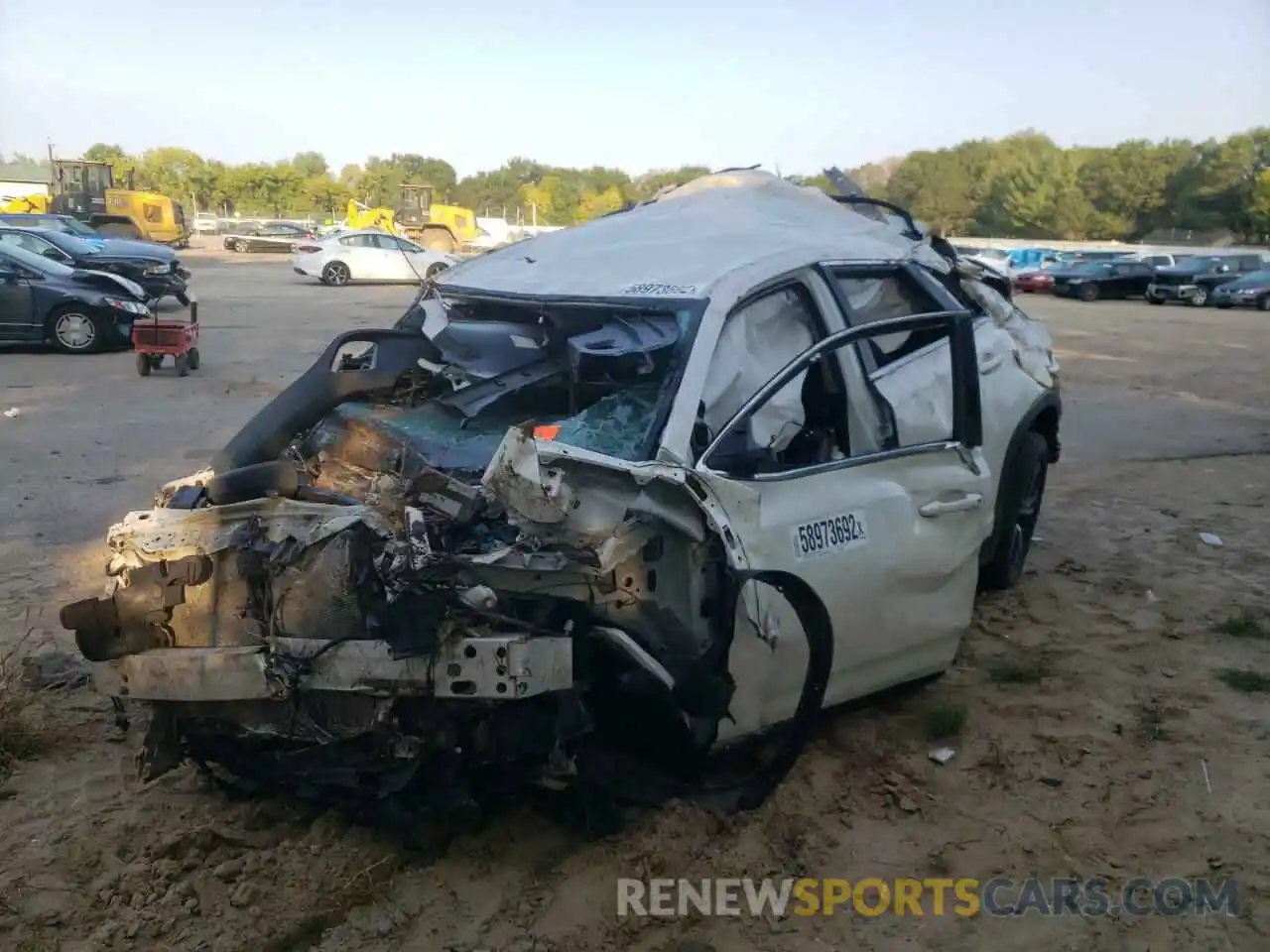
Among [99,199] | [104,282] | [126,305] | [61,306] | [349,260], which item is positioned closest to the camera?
[61,306]

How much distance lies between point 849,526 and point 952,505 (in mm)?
647

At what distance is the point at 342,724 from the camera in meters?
2.89

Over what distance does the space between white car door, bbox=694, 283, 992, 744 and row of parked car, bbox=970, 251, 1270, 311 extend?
2512 cm

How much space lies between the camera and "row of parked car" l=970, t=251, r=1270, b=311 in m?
28.3

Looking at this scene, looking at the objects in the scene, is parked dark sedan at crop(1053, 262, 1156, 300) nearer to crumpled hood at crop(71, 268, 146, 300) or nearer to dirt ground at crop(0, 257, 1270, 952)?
crumpled hood at crop(71, 268, 146, 300)

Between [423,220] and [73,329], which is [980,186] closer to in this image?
[423,220]

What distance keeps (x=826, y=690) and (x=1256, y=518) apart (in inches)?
197

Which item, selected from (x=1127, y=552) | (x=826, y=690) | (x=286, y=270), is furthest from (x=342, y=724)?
(x=286, y=270)

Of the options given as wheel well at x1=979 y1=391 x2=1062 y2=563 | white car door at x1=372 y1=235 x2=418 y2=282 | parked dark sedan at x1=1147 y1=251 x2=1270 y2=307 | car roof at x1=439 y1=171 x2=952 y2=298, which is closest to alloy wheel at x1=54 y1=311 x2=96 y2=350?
car roof at x1=439 y1=171 x2=952 y2=298

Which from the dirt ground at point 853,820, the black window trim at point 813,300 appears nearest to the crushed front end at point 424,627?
the dirt ground at point 853,820

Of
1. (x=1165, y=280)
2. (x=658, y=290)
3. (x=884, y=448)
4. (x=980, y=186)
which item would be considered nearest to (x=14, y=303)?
(x=658, y=290)

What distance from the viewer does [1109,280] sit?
102 ft

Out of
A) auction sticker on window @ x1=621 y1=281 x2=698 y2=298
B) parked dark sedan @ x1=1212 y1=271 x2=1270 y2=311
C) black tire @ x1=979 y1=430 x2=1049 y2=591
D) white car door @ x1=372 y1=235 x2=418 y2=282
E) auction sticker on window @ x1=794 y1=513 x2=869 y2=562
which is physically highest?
A: white car door @ x1=372 y1=235 x2=418 y2=282

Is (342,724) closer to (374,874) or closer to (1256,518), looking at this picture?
(374,874)
